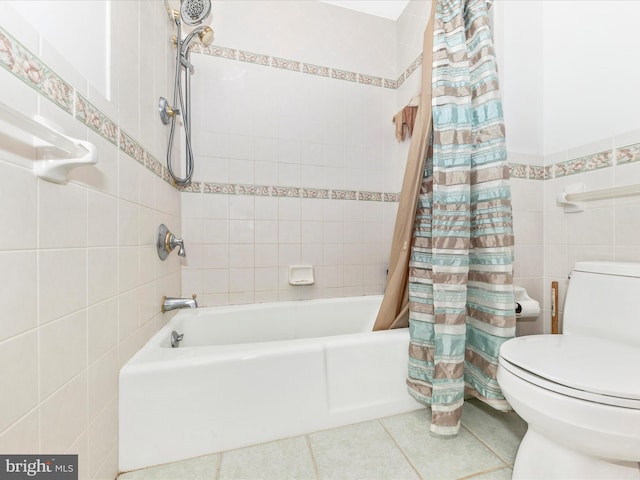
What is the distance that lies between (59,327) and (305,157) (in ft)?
4.86

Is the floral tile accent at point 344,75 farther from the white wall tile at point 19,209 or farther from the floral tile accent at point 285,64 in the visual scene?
the white wall tile at point 19,209

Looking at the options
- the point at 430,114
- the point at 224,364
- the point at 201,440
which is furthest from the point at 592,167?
the point at 201,440

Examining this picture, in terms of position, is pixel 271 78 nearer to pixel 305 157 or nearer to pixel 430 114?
pixel 305 157

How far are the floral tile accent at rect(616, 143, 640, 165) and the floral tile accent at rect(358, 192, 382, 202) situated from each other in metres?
1.16

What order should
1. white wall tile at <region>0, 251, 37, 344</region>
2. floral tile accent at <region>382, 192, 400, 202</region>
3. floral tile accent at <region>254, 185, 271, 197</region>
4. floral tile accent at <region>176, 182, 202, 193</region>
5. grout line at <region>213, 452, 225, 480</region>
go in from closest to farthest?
white wall tile at <region>0, 251, 37, 344</region> < grout line at <region>213, 452, 225, 480</region> < floral tile accent at <region>176, 182, 202, 193</region> < floral tile accent at <region>254, 185, 271, 197</region> < floral tile accent at <region>382, 192, 400, 202</region>

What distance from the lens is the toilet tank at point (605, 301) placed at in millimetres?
889

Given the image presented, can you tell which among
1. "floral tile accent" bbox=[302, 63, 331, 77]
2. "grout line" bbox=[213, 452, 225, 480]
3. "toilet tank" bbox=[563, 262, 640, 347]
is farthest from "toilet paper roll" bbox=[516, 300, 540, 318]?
"floral tile accent" bbox=[302, 63, 331, 77]

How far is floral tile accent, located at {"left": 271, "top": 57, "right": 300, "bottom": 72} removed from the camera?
5.63 feet

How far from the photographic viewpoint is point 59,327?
58 cm

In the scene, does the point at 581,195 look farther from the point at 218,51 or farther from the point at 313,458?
the point at 218,51

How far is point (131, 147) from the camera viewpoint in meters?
0.93

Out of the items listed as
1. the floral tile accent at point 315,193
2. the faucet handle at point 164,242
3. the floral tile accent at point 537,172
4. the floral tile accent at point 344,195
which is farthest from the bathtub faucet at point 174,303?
the floral tile accent at point 537,172

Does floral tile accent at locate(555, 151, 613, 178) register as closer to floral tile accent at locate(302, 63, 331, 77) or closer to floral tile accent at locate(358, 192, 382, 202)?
floral tile accent at locate(358, 192, 382, 202)

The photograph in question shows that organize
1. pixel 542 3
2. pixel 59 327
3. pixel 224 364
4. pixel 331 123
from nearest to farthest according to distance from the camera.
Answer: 1. pixel 59 327
2. pixel 224 364
3. pixel 542 3
4. pixel 331 123
